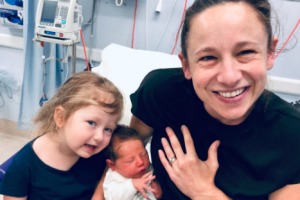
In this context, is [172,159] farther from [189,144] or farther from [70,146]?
[70,146]

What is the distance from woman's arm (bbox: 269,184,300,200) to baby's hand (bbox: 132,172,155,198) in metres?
0.46

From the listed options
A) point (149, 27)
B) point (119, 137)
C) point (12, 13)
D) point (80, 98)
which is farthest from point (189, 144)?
point (12, 13)

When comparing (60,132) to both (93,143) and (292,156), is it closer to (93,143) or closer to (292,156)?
(93,143)

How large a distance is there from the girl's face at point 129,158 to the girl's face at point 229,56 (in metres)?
0.44

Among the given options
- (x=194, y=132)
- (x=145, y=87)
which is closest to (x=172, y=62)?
(x=145, y=87)

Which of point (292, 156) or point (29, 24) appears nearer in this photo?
point (292, 156)

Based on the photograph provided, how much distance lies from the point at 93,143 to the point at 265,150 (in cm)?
62

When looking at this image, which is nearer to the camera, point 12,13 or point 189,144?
point 189,144

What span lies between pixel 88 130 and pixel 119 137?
0.51 feet

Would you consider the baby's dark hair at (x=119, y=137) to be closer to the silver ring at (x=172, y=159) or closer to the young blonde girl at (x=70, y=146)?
the young blonde girl at (x=70, y=146)

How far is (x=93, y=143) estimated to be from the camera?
120 centimetres

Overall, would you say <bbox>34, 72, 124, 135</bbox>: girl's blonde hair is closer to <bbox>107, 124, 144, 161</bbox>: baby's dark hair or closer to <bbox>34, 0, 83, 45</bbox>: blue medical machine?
<bbox>107, 124, 144, 161</bbox>: baby's dark hair

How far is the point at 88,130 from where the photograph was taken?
1178 mm

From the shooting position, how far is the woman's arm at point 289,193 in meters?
0.97
